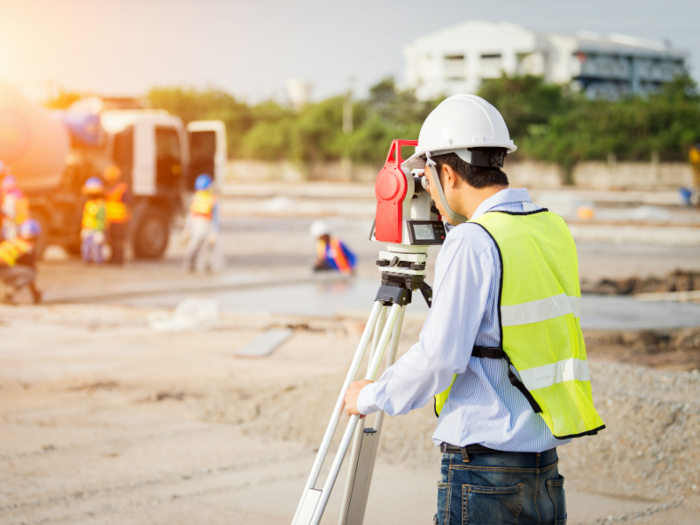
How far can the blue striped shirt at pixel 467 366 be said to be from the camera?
6.09ft

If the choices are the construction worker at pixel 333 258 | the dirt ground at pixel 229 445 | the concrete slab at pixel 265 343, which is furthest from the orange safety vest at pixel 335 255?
the dirt ground at pixel 229 445

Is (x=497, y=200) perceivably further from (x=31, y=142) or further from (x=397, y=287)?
(x=31, y=142)

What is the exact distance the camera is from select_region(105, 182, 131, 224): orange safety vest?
46.5ft

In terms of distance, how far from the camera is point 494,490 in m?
1.95

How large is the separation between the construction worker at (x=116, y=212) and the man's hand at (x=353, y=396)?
1284 centimetres

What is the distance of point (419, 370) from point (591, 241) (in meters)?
17.8

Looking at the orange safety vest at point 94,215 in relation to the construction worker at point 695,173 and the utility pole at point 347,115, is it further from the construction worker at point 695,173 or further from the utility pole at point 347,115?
the utility pole at point 347,115

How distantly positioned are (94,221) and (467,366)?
1322 cm

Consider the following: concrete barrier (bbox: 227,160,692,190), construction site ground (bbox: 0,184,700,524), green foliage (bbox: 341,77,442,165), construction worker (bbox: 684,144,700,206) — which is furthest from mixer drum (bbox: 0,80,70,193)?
green foliage (bbox: 341,77,442,165)

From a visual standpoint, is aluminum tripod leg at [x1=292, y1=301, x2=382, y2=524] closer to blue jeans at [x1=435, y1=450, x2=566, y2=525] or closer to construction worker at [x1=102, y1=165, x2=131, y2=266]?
blue jeans at [x1=435, y1=450, x2=566, y2=525]

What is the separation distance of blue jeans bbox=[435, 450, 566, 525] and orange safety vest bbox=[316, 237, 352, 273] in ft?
35.7

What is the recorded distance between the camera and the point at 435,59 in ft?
239

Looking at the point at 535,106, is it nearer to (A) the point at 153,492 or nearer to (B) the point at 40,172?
(B) the point at 40,172

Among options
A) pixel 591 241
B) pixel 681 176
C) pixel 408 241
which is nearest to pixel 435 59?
pixel 681 176
